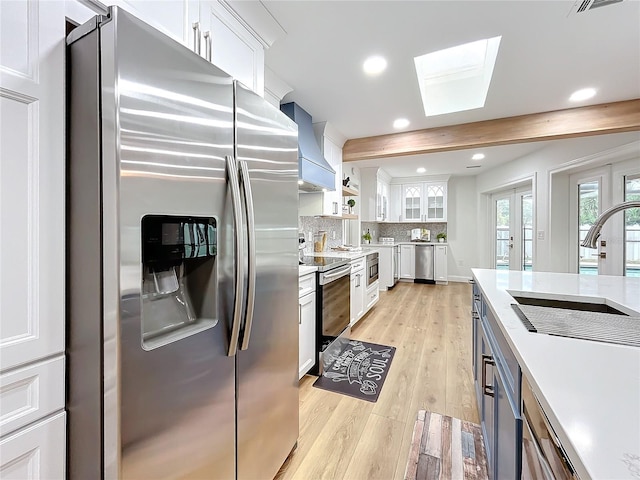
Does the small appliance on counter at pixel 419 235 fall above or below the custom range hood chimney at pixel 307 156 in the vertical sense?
below

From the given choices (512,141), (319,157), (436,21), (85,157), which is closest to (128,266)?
(85,157)

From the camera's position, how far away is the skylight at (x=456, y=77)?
2.38 metres

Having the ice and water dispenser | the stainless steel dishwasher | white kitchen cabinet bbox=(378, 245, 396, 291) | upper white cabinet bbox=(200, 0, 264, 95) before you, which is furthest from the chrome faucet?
the stainless steel dishwasher

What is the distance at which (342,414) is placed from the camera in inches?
75.5

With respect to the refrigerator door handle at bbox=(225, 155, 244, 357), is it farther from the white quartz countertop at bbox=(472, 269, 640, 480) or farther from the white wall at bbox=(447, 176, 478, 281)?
the white wall at bbox=(447, 176, 478, 281)

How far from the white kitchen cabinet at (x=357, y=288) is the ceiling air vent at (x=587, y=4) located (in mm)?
2500

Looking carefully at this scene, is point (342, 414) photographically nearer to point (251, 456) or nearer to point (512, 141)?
point (251, 456)

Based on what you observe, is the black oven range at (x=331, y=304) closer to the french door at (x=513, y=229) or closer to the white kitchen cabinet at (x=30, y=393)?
the white kitchen cabinet at (x=30, y=393)

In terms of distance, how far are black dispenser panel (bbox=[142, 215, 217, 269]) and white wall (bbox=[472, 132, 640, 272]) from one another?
3.98 m

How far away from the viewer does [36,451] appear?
724 millimetres

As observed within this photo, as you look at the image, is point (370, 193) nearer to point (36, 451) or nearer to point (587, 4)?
point (587, 4)

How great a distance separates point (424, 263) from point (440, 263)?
0.33 m

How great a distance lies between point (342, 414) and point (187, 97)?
197cm

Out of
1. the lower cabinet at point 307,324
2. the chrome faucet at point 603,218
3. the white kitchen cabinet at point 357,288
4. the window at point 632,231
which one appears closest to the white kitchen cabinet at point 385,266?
the white kitchen cabinet at point 357,288
